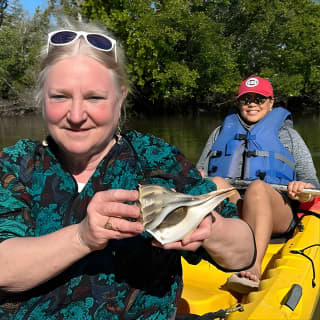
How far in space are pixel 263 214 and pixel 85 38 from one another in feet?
5.54

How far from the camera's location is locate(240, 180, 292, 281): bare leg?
2.37m

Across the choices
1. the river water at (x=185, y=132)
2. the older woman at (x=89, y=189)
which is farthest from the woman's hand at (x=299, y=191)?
the river water at (x=185, y=132)

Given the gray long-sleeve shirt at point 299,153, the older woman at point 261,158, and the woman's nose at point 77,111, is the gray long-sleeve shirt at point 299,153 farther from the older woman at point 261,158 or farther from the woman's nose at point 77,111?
the woman's nose at point 77,111

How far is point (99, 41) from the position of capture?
1115mm

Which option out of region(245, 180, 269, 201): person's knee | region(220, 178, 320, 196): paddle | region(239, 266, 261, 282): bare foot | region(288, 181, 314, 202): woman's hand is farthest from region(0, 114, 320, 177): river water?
region(239, 266, 261, 282): bare foot

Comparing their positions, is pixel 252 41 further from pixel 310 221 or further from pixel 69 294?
pixel 69 294

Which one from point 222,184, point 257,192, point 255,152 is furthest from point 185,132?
point 257,192

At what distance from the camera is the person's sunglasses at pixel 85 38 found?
110cm

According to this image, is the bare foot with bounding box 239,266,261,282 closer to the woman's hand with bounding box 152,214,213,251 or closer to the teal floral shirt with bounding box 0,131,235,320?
the teal floral shirt with bounding box 0,131,235,320

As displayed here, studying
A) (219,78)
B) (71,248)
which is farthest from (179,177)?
(219,78)

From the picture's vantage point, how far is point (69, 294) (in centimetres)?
104

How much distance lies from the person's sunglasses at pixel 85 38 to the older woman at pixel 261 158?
5.32 feet

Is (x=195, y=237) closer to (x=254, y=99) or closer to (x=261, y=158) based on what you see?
(x=261, y=158)

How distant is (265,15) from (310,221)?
51.8 ft
